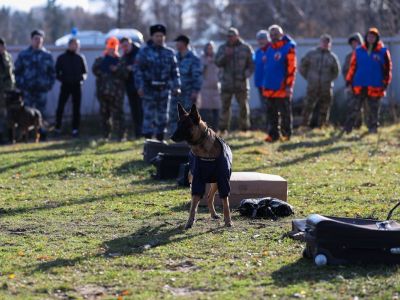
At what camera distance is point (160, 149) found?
13.5 meters

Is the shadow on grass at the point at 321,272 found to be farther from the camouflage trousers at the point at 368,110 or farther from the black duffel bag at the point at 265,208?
the camouflage trousers at the point at 368,110

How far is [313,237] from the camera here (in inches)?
277

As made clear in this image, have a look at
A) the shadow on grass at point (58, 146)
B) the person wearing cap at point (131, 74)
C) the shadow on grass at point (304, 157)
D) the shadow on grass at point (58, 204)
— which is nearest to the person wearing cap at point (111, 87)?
the person wearing cap at point (131, 74)

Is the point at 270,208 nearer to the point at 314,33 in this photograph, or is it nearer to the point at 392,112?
the point at 392,112

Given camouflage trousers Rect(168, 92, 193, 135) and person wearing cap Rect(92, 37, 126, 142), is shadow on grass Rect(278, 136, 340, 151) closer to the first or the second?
camouflage trousers Rect(168, 92, 193, 135)

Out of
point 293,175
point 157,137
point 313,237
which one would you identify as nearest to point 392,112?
point 157,137

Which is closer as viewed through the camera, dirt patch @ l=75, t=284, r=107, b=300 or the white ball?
dirt patch @ l=75, t=284, r=107, b=300

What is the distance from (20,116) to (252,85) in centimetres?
824

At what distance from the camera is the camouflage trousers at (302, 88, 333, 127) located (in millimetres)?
19547

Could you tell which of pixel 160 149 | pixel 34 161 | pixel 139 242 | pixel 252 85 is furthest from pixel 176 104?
pixel 139 242

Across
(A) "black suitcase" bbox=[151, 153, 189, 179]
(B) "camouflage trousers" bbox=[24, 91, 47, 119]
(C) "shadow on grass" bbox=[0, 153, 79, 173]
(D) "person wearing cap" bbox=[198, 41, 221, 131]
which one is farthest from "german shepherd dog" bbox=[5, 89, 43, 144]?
(A) "black suitcase" bbox=[151, 153, 189, 179]

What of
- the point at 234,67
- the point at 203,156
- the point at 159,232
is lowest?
the point at 159,232

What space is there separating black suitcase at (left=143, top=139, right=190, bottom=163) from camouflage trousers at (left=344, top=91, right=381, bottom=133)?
5703 millimetres

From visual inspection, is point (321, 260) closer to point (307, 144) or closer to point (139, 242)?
point (139, 242)
